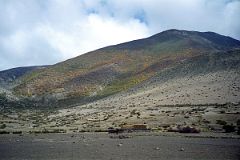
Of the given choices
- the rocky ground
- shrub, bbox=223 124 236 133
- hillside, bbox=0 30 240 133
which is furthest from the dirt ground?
hillside, bbox=0 30 240 133

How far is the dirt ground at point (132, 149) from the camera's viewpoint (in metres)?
18.2

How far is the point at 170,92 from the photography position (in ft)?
204

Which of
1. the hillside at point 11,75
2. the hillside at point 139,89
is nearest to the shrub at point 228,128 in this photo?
the hillside at point 139,89

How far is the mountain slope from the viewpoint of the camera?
272ft

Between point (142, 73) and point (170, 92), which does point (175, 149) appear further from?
point (142, 73)

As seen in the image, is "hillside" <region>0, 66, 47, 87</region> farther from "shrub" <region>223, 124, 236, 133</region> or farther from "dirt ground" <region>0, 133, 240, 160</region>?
"dirt ground" <region>0, 133, 240, 160</region>

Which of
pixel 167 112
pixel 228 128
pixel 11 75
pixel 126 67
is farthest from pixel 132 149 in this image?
pixel 11 75

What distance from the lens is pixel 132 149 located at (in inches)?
822

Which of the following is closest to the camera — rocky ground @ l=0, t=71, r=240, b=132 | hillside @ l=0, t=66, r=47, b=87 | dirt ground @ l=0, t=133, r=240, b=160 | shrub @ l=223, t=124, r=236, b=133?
dirt ground @ l=0, t=133, r=240, b=160

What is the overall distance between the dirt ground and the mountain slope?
47022 millimetres

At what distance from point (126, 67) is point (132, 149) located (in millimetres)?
94150

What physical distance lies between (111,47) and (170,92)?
263 ft

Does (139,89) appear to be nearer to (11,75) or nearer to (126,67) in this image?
(126,67)

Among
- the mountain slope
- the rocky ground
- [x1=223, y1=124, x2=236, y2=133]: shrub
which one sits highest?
the mountain slope
